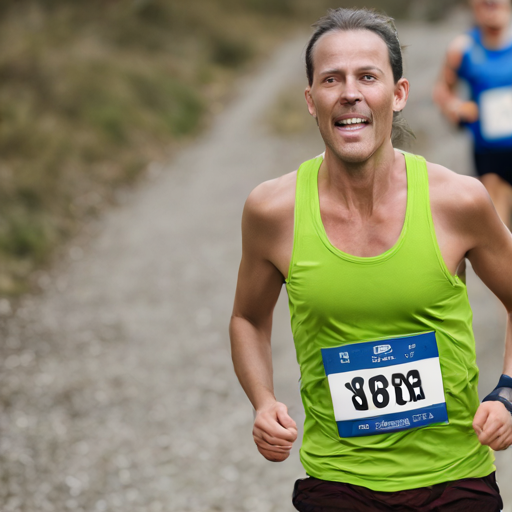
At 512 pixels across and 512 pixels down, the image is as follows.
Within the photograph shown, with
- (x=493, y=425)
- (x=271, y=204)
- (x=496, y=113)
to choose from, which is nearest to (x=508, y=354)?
(x=493, y=425)

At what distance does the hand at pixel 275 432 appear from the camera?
201 cm

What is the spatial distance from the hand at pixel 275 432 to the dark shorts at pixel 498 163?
3.35 metres

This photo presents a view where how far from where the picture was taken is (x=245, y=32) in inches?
828

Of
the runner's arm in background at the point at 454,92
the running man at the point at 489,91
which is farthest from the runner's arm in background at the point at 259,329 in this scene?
the runner's arm in background at the point at 454,92

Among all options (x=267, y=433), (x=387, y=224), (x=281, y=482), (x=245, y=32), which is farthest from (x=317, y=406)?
(x=245, y=32)

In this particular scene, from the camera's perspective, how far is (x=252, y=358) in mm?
2293

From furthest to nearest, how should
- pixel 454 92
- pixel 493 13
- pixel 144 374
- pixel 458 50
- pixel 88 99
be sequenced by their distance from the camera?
pixel 88 99 < pixel 144 374 < pixel 454 92 < pixel 458 50 < pixel 493 13

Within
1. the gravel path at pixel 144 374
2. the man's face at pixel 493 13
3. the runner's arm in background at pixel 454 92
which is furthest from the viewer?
the runner's arm in background at pixel 454 92

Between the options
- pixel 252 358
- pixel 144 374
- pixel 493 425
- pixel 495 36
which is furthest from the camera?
pixel 144 374

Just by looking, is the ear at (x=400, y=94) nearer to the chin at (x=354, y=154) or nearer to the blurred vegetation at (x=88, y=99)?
the chin at (x=354, y=154)

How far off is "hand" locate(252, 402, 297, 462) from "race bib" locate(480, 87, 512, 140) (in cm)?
334

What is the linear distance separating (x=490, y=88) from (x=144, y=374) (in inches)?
114

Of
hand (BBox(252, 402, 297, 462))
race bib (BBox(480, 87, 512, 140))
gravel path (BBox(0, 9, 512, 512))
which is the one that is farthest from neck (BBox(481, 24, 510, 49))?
hand (BBox(252, 402, 297, 462))

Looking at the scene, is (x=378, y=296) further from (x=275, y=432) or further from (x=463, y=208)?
(x=275, y=432)
